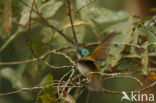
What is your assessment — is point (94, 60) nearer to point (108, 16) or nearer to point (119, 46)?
point (119, 46)

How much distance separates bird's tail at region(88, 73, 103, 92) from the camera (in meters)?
1.28

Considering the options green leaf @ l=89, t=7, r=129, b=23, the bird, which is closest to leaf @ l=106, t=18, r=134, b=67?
the bird

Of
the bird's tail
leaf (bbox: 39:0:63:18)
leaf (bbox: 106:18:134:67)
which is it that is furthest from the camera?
leaf (bbox: 39:0:63:18)

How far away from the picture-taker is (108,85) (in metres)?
2.36

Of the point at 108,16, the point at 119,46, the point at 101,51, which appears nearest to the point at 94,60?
the point at 101,51

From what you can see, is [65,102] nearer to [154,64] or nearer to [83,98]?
[154,64]

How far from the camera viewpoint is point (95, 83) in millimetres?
1319

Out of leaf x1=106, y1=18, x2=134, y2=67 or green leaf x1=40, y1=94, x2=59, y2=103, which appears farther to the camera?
leaf x1=106, y1=18, x2=134, y2=67

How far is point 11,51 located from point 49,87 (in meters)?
1.30

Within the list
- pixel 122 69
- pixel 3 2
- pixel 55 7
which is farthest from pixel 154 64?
pixel 3 2

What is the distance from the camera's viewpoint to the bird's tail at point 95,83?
128 centimetres

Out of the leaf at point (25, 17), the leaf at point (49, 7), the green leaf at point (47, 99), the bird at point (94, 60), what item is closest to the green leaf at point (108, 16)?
the leaf at point (49, 7)

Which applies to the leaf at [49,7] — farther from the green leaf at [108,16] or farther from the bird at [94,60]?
the bird at [94,60]

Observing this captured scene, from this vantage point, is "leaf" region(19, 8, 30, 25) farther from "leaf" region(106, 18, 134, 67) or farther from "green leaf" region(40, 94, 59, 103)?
"green leaf" region(40, 94, 59, 103)
